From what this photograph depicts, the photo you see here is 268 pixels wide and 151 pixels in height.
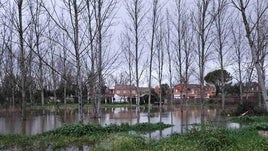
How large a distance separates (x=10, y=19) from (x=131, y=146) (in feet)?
30.7

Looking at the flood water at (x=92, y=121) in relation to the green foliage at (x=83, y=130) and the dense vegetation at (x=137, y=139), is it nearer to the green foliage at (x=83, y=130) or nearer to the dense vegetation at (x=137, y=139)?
the green foliage at (x=83, y=130)

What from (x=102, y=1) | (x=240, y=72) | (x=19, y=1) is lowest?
(x=240, y=72)

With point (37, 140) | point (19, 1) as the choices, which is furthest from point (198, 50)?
point (37, 140)

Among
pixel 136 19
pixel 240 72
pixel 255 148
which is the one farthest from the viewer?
pixel 240 72

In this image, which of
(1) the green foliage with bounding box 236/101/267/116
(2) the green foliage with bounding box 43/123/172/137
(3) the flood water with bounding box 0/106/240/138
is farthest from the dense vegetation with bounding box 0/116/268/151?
(1) the green foliage with bounding box 236/101/267/116

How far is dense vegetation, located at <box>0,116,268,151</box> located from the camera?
9312mm

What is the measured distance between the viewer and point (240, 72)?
35.9 m

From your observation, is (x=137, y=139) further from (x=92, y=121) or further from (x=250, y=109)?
(x=250, y=109)

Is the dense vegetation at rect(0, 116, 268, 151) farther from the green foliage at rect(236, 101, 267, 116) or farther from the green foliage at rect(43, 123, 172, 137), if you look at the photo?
the green foliage at rect(236, 101, 267, 116)

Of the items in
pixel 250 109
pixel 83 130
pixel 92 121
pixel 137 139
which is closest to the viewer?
pixel 137 139

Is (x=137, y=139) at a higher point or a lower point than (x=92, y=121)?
higher

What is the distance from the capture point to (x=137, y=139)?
36.5ft

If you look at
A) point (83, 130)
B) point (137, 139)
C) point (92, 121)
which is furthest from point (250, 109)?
point (137, 139)

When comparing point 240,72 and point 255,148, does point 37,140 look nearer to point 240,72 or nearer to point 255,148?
point 255,148
